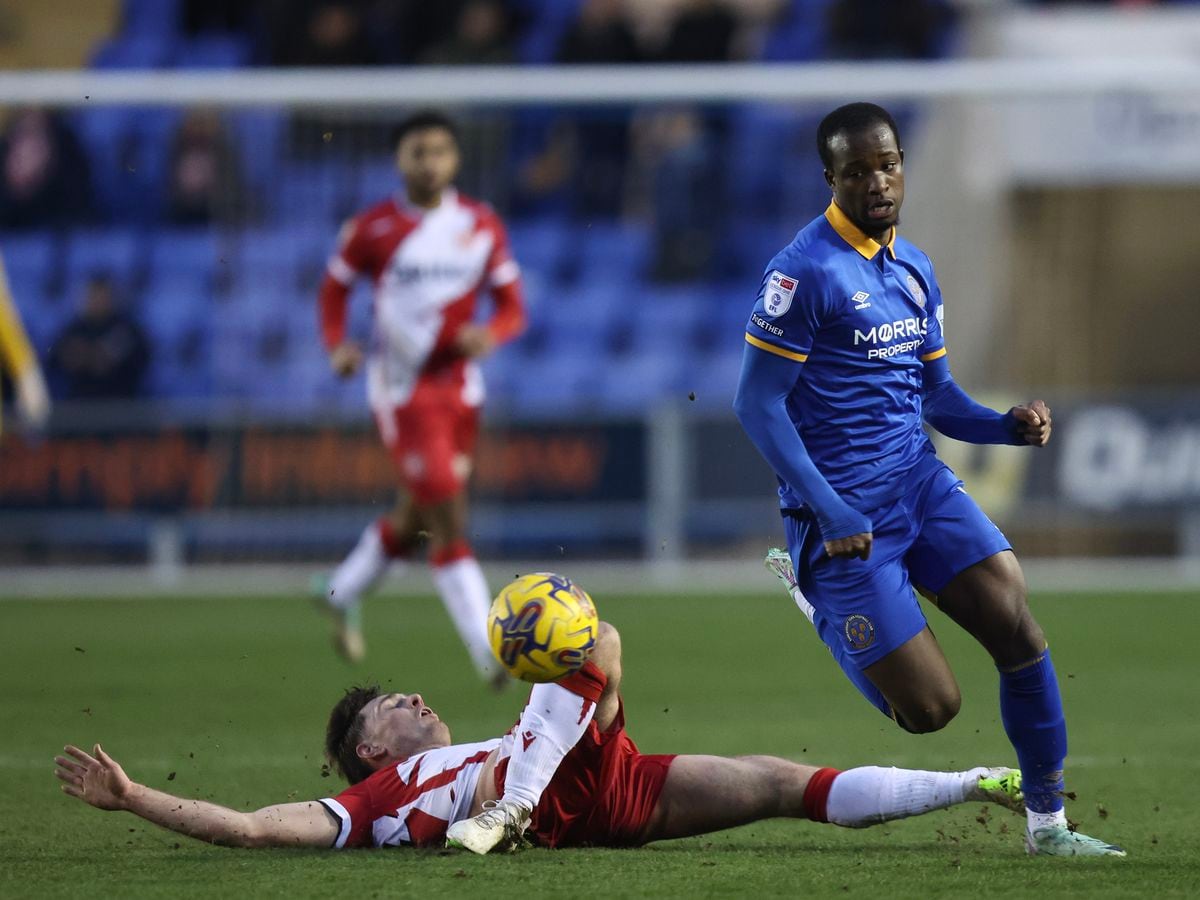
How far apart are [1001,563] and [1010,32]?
12.3 meters

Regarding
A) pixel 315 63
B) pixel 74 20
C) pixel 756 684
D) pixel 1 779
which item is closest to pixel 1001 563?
pixel 1 779

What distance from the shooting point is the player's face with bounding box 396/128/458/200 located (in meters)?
10.2

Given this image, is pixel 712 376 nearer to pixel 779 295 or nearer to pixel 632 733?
pixel 632 733

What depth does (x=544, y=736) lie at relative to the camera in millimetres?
5332

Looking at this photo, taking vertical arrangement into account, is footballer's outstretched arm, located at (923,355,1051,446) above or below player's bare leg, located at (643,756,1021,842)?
above

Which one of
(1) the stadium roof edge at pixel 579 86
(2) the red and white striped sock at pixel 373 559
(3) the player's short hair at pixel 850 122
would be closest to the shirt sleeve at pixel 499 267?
(2) the red and white striped sock at pixel 373 559

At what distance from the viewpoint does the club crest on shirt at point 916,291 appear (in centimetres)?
562

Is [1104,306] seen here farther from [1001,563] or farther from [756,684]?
[1001,563]

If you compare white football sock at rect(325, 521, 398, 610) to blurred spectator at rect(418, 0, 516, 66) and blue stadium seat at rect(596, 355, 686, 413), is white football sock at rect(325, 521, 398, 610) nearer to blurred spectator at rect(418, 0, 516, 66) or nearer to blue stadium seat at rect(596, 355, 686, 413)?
blue stadium seat at rect(596, 355, 686, 413)

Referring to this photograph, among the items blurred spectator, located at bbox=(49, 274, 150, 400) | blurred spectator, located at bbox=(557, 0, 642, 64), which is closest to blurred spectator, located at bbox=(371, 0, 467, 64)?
blurred spectator, located at bbox=(557, 0, 642, 64)

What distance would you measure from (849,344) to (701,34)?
1155 cm

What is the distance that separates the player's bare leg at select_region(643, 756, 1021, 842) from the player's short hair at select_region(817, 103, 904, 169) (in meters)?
1.72

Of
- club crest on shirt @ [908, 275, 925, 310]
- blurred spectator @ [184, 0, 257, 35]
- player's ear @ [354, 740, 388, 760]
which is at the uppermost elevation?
blurred spectator @ [184, 0, 257, 35]

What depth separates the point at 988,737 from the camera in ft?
26.7
